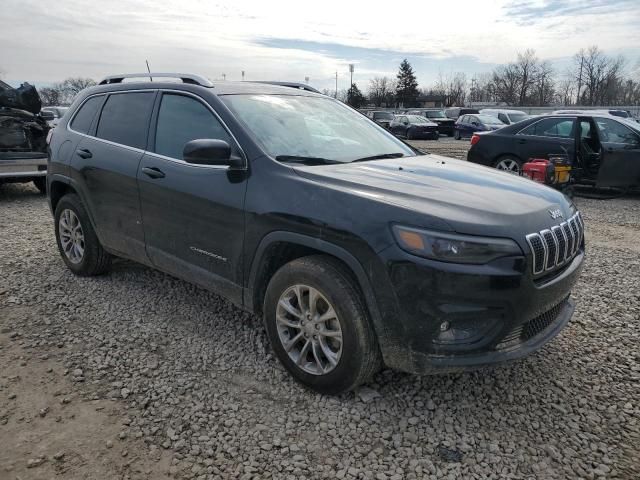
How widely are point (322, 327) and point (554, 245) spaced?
1328mm

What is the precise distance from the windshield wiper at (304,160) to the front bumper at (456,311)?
0.97 m

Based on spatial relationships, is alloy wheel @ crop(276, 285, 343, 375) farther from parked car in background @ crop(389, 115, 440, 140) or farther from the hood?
parked car in background @ crop(389, 115, 440, 140)

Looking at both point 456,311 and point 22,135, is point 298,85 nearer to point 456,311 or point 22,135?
point 456,311

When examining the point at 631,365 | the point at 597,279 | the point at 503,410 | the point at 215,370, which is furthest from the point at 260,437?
the point at 597,279

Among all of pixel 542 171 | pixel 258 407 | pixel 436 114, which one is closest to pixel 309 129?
pixel 258 407

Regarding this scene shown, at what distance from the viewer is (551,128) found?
31.3 feet

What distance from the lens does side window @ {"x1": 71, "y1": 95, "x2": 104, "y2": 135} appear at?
15.0 feet

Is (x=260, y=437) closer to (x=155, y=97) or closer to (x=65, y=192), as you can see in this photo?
(x=155, y=97)

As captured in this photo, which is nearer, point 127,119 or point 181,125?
point 181,125

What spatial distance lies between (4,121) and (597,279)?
903cm

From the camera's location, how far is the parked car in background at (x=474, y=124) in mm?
24519


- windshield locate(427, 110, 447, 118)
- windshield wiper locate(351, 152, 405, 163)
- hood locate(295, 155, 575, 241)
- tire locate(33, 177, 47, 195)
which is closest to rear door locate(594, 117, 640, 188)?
hood locate(295, 155, 575, 241)

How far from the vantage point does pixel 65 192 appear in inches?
193

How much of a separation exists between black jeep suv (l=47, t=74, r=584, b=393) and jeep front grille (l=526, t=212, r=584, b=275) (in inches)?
0.4
